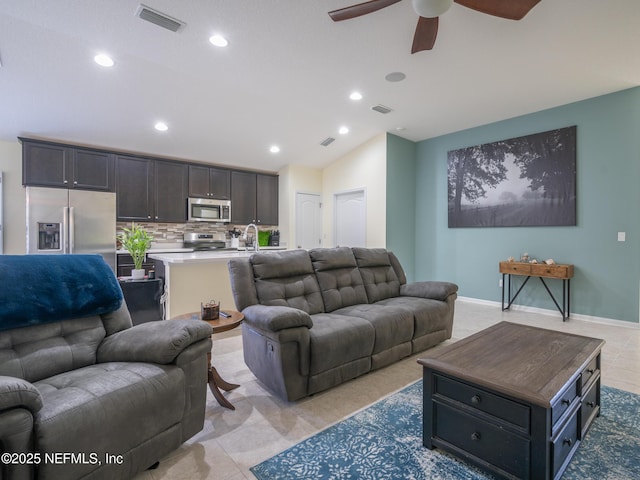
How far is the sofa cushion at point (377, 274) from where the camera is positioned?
3.32 m

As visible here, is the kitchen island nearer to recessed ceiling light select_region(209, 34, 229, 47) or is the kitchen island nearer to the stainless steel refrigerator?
the stainless steel refrigerator

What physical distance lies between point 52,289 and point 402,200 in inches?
204

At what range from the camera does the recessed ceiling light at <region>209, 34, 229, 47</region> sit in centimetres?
303

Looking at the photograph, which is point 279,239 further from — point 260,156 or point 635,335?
point 635,335

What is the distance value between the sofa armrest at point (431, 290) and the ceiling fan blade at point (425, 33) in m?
2.18

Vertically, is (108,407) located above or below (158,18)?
below

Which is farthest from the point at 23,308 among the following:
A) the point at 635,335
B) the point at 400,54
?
the point at 635,335

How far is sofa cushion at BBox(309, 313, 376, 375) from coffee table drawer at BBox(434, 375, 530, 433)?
0.76 m

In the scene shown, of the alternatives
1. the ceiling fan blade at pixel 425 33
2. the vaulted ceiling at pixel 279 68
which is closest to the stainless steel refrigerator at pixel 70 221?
the vaulted ceiling at pixel 279 68

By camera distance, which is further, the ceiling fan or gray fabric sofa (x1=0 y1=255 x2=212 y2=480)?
the ceiling fan

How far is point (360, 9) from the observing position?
7.44 feet

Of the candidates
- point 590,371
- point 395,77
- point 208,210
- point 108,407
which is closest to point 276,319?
point 108,407

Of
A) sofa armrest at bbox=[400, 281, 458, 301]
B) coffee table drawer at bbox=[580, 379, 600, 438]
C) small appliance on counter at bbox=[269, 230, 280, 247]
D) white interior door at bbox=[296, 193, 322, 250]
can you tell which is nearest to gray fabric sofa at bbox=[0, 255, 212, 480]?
coffee table drawer at bbox=[580, 379, 600, 438]

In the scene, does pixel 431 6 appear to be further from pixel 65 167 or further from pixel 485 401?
pixel 65 167
